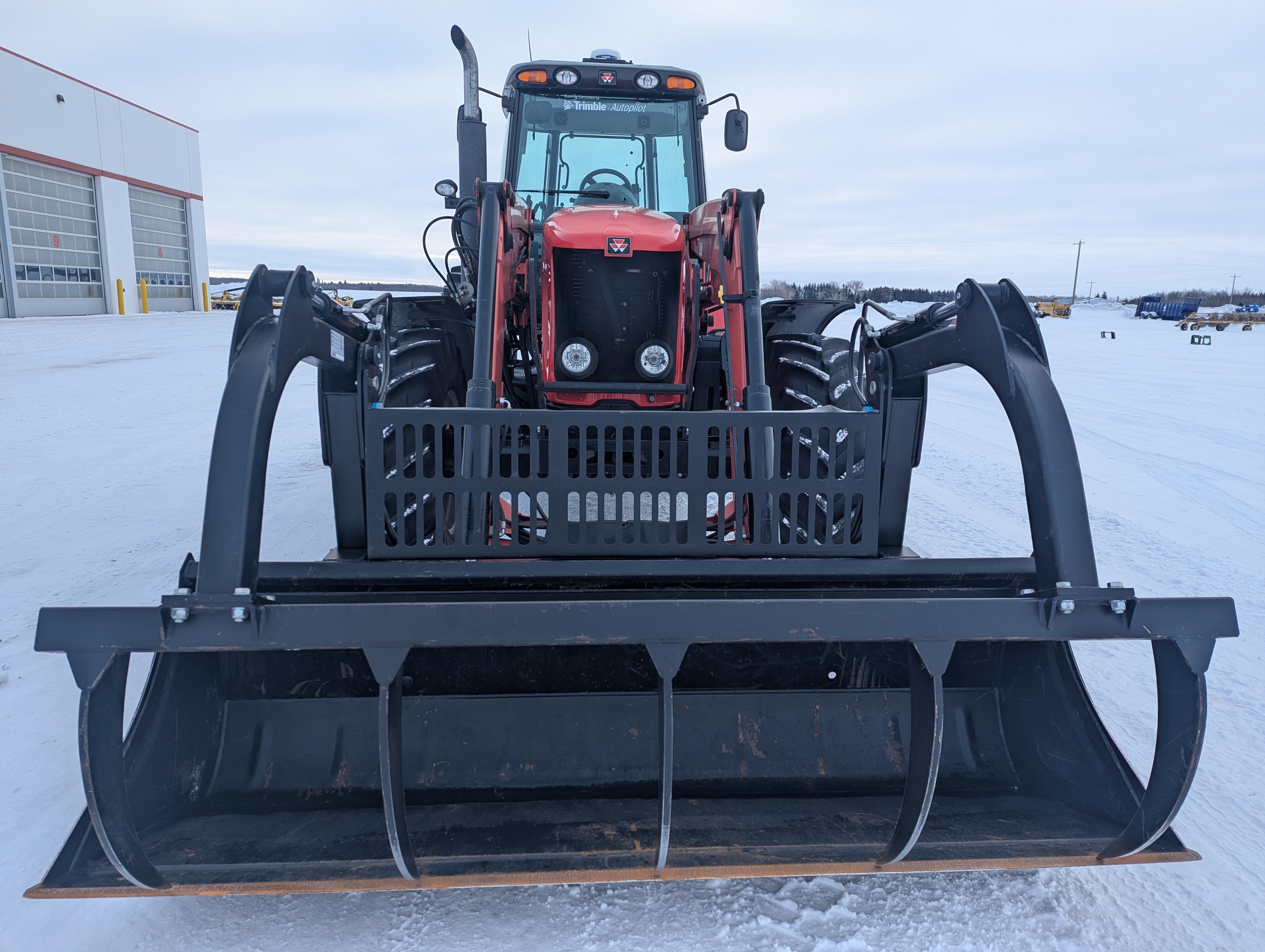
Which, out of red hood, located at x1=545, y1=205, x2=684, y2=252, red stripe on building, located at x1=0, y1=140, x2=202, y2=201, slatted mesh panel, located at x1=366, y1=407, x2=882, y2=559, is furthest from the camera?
red stripe on building, located at x1=0, y1=140, x2=202, y2=201

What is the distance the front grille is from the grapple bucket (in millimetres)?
1041

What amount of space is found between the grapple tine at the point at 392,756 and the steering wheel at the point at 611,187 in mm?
3002

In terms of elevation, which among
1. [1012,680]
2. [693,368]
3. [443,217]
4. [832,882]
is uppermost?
[443,217]

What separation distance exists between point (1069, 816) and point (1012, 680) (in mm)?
414

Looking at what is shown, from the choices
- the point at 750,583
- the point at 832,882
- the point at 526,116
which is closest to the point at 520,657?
the point at 750,583

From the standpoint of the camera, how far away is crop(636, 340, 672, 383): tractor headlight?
126 inches

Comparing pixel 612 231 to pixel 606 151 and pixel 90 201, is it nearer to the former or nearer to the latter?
pixel 606 151

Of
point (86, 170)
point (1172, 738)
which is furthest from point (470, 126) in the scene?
point (86, 170)

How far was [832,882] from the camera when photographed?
77.0 inches

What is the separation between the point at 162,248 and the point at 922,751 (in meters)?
39.0

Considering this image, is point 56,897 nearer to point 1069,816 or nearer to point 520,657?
point 520,657

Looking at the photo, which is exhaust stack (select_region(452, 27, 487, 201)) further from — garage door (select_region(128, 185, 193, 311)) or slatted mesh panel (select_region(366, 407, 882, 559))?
garage door (select_region(128, 185, 193, 311))

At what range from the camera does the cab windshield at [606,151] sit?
4238 mm

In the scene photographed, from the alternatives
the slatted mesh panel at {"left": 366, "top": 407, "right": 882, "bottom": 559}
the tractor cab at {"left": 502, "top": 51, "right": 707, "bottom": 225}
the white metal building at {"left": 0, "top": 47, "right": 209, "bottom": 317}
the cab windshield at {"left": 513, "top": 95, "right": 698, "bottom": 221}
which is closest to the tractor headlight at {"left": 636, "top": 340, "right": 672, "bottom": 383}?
the slatted mesh panel at {"left": 366, "top": 407, "right": 882, "bottom": 559}
